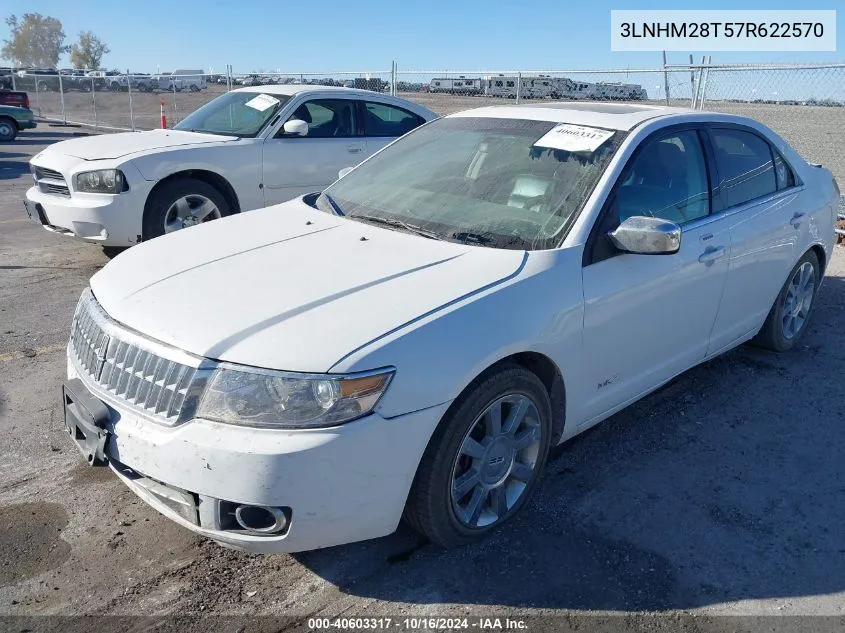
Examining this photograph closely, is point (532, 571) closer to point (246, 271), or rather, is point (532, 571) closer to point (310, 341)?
point (310, 341)

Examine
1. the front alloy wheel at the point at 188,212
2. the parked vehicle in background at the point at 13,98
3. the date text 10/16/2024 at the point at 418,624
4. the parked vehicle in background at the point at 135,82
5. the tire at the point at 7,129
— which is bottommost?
the date text 10/16/2024 at the point at 418,624

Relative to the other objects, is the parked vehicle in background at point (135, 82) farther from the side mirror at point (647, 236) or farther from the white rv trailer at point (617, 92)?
the side mirror at point (647, 236)

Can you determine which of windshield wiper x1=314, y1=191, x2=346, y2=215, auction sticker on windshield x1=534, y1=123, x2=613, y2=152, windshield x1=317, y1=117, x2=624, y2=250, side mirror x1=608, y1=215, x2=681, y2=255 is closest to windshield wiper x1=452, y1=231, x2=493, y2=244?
windshield x1=317, y1=117, x2=624, y2=250

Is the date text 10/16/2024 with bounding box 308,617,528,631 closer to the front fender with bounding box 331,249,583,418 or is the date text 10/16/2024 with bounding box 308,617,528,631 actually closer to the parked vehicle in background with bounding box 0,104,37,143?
the front fender with bounding box 331,249,583,418

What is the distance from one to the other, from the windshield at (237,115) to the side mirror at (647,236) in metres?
5.05

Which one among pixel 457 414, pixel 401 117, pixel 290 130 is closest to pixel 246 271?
pixel 457 414

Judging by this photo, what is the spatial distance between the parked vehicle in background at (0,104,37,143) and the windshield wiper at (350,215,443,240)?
1960cm

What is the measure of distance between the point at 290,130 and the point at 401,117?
1598mm

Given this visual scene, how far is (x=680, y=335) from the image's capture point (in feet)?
13.0

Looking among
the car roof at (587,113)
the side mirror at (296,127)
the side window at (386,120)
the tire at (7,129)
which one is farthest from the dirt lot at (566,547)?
the tire at (7,129)

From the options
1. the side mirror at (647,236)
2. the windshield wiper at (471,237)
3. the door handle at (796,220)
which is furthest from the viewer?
the door handle at (796,220)

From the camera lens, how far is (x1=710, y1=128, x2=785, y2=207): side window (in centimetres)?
431

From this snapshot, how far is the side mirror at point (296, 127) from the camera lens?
7.35 m

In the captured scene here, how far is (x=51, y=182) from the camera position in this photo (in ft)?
22.5
